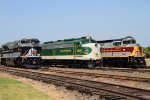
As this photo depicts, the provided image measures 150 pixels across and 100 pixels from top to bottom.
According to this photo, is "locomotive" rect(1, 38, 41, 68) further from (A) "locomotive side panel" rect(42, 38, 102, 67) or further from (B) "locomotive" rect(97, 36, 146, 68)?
(B) "locomotive" rect(97, 36, 146, 68)

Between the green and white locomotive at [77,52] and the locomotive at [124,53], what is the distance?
2770mm

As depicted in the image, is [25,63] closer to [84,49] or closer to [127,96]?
[84,49]

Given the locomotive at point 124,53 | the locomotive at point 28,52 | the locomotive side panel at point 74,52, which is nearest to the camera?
the locomotive side panel at point 74,52

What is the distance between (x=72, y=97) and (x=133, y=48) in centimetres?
2106

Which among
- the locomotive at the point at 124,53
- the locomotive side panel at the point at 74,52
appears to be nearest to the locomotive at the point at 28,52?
the locomotive side panel at the point at 74,52

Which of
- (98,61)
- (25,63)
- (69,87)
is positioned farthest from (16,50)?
(69,87)

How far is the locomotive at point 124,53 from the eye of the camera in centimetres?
3388

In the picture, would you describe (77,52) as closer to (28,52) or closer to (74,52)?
(74,52)

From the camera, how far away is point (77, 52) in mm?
33938

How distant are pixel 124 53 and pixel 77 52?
4.94 metres

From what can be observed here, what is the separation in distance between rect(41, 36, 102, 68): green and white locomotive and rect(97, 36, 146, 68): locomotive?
9.09ft

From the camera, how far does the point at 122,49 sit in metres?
34.7

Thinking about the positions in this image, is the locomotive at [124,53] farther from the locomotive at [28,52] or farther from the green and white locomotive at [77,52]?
the locomotive at [28,52]

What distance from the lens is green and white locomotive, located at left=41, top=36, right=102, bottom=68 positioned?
108 feet
